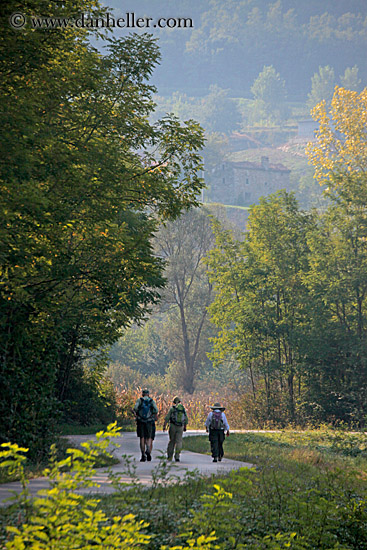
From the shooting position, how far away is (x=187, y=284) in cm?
6006

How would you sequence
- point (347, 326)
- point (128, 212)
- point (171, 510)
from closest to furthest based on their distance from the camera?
point (171, 510)
point (128, 212)
point (347, 326)

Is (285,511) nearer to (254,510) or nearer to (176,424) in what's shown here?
(254,510)

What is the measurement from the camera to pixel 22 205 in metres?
10.7

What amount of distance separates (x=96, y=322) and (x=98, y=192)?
6357 mm

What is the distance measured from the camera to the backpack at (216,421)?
1591 cm

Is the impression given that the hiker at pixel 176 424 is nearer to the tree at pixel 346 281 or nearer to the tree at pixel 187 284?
the tree at pixel 346 281

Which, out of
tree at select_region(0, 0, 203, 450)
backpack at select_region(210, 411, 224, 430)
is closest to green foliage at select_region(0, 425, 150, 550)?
tree at select_region(0, 0, 203, 450)

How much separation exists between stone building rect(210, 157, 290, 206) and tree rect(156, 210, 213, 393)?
94471mm

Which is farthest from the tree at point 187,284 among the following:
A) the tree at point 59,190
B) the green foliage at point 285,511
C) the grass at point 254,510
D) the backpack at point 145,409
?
the grass at point 254,510

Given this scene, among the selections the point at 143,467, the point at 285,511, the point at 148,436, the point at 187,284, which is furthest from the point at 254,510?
the point at 187,284

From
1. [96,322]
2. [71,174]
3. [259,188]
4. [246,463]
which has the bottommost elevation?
[246,463]

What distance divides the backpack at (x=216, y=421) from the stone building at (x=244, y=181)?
451ft

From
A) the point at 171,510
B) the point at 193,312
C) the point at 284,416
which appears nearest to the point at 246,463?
the point at 171,510

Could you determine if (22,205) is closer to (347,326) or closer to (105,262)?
(105,262)
